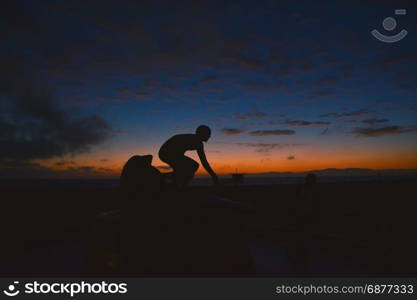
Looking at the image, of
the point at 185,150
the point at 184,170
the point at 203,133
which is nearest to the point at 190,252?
the point at 184,170

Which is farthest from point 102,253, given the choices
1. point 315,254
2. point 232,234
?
point 315,254

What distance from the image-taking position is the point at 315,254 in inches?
220

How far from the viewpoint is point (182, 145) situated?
5.65 m

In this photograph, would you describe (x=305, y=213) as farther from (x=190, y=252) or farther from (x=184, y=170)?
(x=190, y=252)

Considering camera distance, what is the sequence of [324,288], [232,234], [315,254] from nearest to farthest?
[324,288]
[232,234]
[315,254]

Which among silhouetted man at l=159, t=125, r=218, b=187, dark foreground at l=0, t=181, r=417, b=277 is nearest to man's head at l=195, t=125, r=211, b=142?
silhouetted man at l=159, t=125, r=218, b=187

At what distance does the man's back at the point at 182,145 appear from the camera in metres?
5.64

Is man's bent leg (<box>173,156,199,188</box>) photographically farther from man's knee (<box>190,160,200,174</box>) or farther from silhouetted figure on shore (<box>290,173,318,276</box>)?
silhouetted figure on shore (<box>290,173,318,276</box>)

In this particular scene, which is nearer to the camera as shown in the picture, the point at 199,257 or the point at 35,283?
the point at 35,283

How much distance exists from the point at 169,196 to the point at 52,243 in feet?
12.4

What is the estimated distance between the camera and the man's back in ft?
18.5

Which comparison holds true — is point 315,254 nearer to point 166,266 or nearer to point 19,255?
point 166,266

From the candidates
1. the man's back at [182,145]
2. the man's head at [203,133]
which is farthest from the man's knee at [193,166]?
the man's head at [203,133]

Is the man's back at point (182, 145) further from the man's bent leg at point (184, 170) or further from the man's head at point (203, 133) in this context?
the man's bent leg at point (184, 170)
